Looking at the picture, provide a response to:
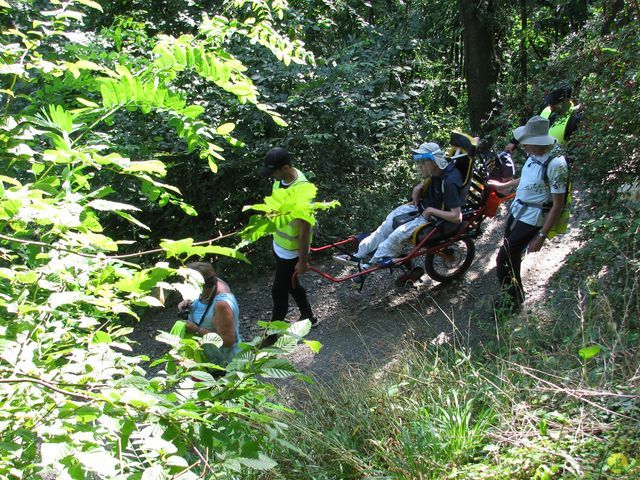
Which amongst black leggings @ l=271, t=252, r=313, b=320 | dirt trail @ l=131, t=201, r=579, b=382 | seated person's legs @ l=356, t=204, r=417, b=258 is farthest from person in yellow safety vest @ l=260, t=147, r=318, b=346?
seated person's legs @ l=356, t=204, r=417, b=258

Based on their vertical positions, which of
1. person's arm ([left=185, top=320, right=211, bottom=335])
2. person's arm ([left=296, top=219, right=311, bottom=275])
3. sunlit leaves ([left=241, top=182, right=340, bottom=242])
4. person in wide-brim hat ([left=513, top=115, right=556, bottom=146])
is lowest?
person's arm ([left=185, top=320, right=211, bottom=335])

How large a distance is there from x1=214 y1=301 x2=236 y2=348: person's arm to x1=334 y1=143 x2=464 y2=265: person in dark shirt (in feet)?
8.01

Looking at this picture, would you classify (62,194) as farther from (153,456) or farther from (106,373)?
(153,456)

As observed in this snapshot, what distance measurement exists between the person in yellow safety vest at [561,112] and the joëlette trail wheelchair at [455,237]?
901 millimetres

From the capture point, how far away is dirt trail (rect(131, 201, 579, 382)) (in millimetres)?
5809

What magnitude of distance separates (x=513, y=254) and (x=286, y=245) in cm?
218

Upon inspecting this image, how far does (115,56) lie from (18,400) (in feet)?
8.46

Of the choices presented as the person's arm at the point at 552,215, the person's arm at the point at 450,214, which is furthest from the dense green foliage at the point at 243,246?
the person's arm at the point at 450,214

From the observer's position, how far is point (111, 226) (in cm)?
805

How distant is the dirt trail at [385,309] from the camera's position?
581 centimetres

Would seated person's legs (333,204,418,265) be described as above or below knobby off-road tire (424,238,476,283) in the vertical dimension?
above

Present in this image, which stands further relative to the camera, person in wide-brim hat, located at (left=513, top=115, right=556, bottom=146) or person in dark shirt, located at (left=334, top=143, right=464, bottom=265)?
person in dark shirt, located at (left=334, top=143, right=464, bottom=265)

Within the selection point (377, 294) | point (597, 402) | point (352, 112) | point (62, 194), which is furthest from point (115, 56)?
point (352, 112)

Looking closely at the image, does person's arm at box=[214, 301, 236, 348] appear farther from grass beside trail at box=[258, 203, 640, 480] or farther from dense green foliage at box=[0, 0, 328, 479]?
dense green foliage at box=[0, 0, 328, 479]
